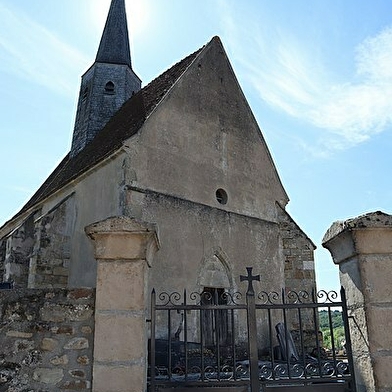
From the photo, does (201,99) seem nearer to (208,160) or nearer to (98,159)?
(208,160)

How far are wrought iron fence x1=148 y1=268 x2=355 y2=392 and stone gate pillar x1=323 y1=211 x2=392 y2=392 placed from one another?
6.2 inches

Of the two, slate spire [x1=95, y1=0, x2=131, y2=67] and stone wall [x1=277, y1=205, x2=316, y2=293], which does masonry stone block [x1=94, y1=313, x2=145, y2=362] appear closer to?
stone wall [x1=277, y1=205, x2=316, y2=293]

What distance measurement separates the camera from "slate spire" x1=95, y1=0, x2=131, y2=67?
61.9ft

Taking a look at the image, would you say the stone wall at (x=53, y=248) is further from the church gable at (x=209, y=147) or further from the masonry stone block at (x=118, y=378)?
the masonry stone block at (x=118, y=378)

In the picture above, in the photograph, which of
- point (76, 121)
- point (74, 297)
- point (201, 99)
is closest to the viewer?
point (74, 297)

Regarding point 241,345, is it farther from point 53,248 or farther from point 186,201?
point 53,248

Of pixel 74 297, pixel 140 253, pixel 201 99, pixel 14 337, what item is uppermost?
pixel 201 99

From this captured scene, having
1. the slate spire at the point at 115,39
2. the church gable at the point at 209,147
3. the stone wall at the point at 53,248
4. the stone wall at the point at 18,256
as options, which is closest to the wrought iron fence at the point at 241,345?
the church gable at the point at 209,147

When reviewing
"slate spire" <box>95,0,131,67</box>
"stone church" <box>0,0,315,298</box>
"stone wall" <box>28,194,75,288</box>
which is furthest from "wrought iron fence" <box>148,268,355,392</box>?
"slate spire" <box>95,0,131,67</box>

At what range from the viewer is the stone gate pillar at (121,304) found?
3648 mm

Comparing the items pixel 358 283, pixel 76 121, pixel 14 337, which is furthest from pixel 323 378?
pixel 76 121

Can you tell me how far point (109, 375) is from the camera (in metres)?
3.65

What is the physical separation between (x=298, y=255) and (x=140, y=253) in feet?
29.3

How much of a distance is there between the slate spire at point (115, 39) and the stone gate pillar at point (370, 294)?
16.6 meters
